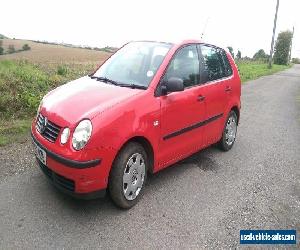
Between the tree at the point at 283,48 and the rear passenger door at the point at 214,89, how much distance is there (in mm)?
54204

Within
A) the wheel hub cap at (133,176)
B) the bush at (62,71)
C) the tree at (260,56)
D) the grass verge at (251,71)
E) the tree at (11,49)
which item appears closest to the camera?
the wheel hub cap at (133,176)

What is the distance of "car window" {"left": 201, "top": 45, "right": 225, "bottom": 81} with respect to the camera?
17.7 ft

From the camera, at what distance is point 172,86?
169 inches

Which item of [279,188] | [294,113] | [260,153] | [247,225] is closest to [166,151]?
[247,225]

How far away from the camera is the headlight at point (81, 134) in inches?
141

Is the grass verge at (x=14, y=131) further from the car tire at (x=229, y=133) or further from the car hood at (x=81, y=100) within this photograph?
the car tire at (x=229, y=133)

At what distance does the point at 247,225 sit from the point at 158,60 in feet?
7.36

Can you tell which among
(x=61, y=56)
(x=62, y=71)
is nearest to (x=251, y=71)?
(x=61, y=56)

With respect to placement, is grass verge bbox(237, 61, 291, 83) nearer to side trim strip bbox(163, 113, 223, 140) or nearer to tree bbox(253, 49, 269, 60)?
side trim strip bbox(163, 113, 223, 140)

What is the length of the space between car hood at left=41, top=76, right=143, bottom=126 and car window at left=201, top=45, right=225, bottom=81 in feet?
5.23

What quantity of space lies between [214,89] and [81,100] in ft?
7.28

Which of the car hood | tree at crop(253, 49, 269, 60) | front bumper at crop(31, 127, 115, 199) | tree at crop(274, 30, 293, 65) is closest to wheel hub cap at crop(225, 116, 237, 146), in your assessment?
the car hood

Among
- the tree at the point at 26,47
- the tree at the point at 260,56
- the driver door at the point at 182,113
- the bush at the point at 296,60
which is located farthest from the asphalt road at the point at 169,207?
the bush at the point at 296,60

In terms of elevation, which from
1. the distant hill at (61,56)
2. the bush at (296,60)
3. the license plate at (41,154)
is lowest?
the bush at (296,60)
